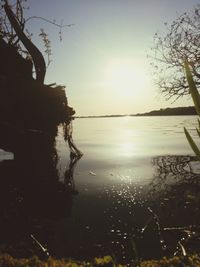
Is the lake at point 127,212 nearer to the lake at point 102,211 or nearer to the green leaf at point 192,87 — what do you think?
the lake at point 102,211

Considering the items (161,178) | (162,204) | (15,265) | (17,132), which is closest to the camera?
(15,265)

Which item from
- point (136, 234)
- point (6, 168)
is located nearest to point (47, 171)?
point (6, 168)

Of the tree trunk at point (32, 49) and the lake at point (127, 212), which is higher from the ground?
the tree trunk at point (32, 49)

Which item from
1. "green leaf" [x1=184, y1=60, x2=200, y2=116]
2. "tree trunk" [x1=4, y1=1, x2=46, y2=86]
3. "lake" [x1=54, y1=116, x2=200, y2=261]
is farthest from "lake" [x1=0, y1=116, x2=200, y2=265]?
"tree trunk" [x1=4, y1=1, x2=46, y2=86]

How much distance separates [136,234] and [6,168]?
57.4 ft

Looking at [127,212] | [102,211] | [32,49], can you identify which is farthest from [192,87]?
[32,49]

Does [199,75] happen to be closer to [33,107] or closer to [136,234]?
[33,107]

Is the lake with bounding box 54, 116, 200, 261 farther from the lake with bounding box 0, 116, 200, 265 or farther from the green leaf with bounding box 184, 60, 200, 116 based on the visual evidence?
the green leaf with bounding box 184, 60, 200, 116

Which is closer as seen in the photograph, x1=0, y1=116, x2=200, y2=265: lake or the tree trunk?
x1=0, y1=116, x2=200, y2=265: lake

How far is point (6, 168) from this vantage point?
1048 inches

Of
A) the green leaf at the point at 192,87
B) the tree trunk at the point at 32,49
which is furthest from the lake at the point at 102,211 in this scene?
the tree trunk at the point at 32,49

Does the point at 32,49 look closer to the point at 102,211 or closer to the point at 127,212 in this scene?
the point at 102,211

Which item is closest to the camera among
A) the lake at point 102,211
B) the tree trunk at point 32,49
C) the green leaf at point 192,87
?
the green leaf at point 192,87

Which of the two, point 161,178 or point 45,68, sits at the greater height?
point 45,68
